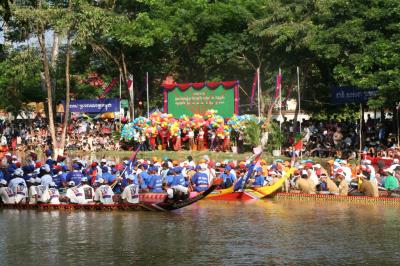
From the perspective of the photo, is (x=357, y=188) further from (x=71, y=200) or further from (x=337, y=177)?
(x=71, y=200)

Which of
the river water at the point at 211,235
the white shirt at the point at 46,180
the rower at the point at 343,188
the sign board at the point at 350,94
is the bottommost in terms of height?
the river water at the point at 211,235

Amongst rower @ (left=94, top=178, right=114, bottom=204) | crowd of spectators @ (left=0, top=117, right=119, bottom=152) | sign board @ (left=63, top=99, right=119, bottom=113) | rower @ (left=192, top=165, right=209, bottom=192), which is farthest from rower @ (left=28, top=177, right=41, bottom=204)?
sign board @ (left=63, top=99, right=119, bottom=113)

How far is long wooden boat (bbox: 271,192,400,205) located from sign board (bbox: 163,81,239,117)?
15.4m

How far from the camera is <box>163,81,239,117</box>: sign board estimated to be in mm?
43344

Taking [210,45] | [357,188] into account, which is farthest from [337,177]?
[210,45]

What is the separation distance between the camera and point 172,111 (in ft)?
148

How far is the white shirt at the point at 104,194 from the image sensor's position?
82.9 feet

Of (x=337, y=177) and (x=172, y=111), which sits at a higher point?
(x=172, y=111)

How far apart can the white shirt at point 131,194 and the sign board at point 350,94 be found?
16.3 meters

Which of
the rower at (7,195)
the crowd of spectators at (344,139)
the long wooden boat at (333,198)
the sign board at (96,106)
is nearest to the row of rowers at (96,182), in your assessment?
the rower at (7,195)

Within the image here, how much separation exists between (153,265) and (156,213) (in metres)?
7.58

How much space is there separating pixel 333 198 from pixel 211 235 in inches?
277

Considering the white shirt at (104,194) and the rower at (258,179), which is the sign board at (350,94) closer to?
the rower at (258,179)

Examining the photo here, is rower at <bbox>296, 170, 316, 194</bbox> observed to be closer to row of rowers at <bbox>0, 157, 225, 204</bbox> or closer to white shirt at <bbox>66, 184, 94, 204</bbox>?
row of rowers at <bbox>0, 157, 225, 204</bbox>
